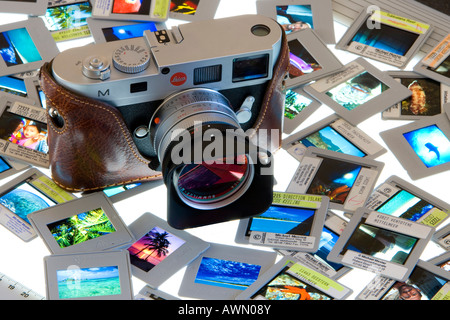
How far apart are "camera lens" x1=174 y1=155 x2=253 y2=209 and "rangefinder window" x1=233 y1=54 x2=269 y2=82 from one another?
13cm

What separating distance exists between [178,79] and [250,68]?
0.12 meters

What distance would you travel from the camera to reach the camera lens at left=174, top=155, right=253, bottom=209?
118 centimetres

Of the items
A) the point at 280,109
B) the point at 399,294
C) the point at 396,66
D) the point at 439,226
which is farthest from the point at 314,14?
the point at 399,294

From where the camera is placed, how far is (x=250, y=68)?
1.18m

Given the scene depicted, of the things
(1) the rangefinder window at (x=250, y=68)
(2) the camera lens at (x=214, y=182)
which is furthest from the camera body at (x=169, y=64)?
(2) the camera lens at (x=214, y=182)

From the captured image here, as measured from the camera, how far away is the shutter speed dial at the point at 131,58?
3.64 feet

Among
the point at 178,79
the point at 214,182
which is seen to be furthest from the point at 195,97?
the point at 214,182

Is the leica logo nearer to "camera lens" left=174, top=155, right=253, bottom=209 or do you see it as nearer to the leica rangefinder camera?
the leica rangefinder camera

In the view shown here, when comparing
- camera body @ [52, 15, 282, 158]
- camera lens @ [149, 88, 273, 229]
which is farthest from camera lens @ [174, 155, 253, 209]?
camera body @ [52, 15, 282, 158]

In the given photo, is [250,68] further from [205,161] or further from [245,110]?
[205,161]

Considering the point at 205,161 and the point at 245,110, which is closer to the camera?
the point at 205,161

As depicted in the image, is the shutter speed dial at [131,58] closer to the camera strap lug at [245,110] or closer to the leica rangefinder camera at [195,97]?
the leica rangefinder camera at [195,97]

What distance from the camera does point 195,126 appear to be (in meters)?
1.10

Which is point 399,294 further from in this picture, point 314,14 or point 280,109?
point 314,14
